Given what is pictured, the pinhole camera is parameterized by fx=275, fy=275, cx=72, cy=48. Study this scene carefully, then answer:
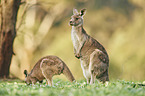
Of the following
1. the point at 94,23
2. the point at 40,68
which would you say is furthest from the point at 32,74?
the point at 94,23

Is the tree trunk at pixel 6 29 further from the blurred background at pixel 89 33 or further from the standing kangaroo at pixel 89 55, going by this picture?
the blurred background at pixel 89 33

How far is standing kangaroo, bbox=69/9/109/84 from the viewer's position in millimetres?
6699

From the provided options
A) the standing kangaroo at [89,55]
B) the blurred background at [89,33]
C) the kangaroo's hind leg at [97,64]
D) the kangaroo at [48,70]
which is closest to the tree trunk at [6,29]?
the kangaroo at [48,70]

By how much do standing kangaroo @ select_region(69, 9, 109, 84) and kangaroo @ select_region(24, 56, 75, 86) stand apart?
2.05 feet

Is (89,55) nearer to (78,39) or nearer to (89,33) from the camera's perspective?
(78,39)

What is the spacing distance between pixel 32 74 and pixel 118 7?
20.1 meters

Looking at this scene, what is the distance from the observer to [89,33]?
24.6 metres

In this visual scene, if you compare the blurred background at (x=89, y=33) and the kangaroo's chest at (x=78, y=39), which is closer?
the kangaroo's chest at (x=78, y=39)

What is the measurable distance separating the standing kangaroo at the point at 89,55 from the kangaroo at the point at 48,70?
2.05 feet

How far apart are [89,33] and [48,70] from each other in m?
17.6

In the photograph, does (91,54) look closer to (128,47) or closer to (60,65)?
(60,65)

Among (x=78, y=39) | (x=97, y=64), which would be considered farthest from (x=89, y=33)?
(x=97, y=64)

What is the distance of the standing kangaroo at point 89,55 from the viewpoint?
6.70 metres

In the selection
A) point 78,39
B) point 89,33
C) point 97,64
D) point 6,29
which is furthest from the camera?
point 89,33
